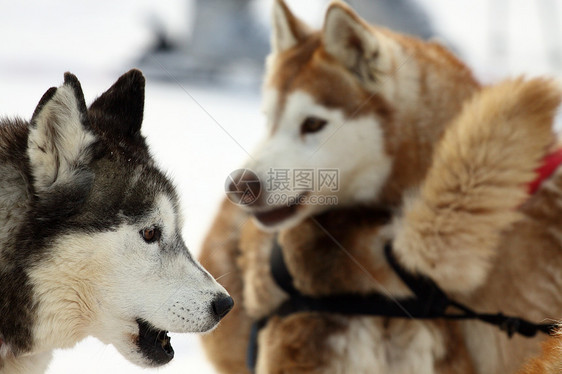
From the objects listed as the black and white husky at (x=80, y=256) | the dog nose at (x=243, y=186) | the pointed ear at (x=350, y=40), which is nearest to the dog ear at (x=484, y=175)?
the pointed ear at (x=350, y=40)

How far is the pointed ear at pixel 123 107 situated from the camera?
1.42 m

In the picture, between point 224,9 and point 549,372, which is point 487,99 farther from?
point 224,9

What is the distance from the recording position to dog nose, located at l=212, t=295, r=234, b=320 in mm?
1296

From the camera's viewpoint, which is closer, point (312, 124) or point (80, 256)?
Result: point (80, 256)

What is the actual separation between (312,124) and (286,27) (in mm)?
420

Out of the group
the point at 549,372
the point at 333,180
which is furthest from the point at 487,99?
the point at 549,372

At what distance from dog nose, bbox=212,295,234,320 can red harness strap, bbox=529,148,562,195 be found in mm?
1083

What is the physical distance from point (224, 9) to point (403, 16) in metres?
2.80

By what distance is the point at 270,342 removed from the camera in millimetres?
1989

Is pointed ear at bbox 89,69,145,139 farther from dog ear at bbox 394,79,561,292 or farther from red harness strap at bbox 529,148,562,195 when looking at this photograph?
red harness strap at bbox 529,148,562,195

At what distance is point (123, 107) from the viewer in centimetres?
146

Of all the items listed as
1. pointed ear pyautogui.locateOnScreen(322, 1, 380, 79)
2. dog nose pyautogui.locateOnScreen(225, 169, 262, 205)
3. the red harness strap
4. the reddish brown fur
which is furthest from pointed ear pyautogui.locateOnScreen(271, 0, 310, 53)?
the red harness strap

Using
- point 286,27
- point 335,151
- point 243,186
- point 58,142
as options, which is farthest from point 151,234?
point 286,27

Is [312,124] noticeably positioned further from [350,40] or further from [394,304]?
[394,304]
